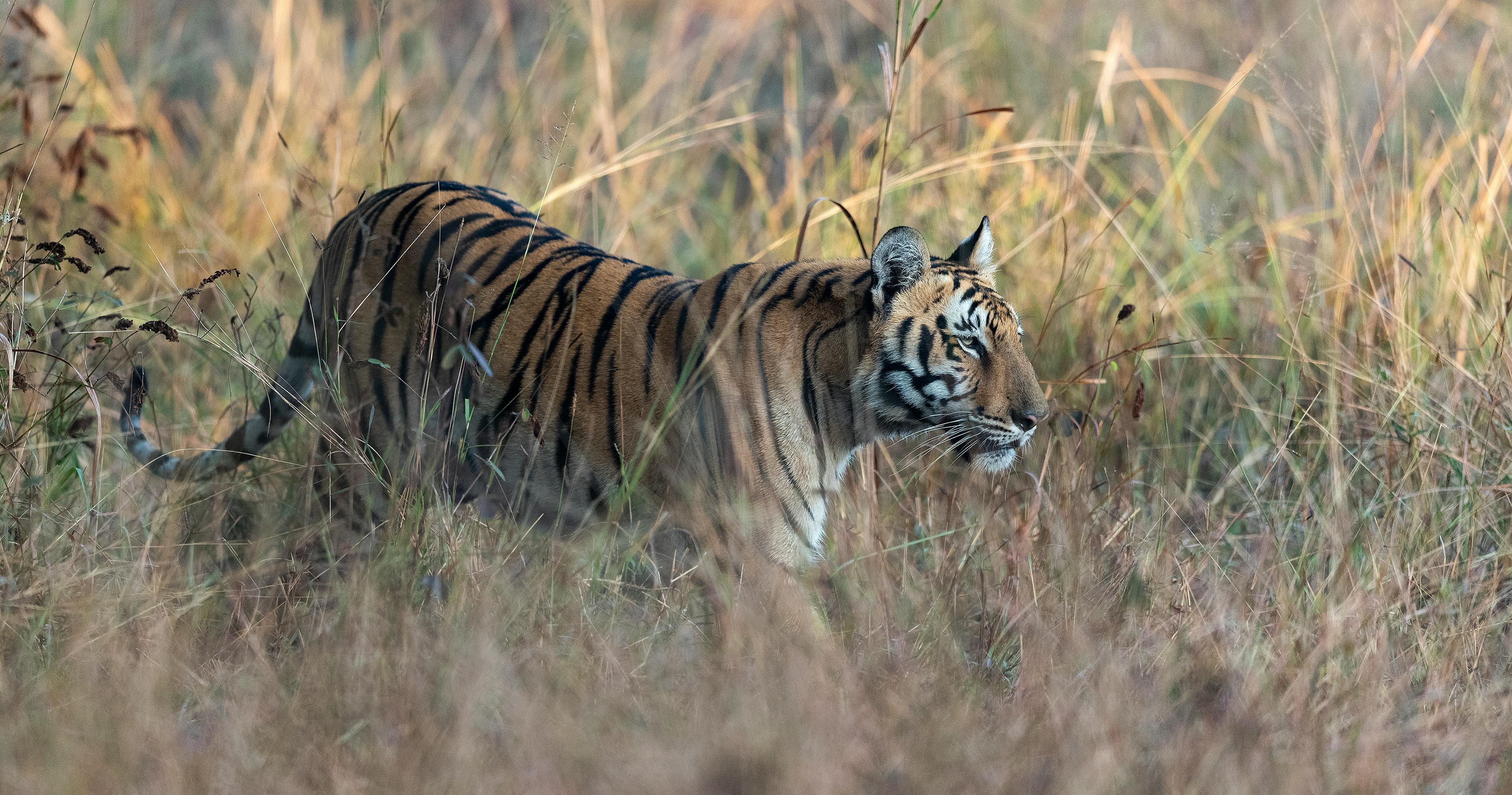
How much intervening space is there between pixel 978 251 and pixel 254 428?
2.00 meters

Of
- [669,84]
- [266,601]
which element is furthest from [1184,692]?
[669,84]

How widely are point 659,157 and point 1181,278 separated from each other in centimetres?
270

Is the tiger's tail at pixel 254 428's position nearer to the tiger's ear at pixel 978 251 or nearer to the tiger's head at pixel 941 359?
the tiger's head at pixel 941 359

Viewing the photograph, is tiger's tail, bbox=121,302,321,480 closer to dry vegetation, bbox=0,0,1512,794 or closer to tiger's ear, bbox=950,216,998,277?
dry vegetation, bbox=0,0,1512,794

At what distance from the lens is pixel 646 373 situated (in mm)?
3256

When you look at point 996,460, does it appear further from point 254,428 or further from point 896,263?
point 254,428

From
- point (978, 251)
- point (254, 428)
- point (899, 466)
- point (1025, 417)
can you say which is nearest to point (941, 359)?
point (1025, 417)

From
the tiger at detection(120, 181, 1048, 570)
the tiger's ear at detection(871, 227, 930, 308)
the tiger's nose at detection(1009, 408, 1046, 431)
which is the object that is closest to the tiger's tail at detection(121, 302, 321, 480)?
the tiger at detection(120, 181, 1048, 570)

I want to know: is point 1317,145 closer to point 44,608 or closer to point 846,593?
point 846,593

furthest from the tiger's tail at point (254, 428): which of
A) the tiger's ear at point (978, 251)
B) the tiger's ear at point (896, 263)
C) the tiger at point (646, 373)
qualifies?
the tiger's ear at point (978, 251)

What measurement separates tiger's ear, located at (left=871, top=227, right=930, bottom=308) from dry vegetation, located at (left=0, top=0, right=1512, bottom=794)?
551 mm

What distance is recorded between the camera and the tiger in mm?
3109

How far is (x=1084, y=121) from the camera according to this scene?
245 inches

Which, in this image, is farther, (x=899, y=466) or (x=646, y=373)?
(x=899, y=466)
